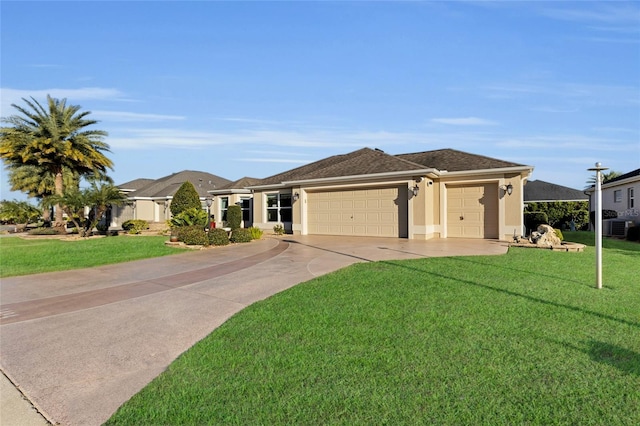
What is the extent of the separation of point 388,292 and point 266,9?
37.5 ft

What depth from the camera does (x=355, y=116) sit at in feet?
70.2

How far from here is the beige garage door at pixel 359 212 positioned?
56.3ft

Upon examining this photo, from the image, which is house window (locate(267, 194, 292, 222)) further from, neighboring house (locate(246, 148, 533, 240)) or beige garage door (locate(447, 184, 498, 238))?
beige garage door (locate(447, 184, 498, 238))

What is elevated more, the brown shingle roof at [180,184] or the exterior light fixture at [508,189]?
the brown shingle roof at [180,184]

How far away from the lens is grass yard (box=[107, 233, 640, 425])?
2842 millimetres

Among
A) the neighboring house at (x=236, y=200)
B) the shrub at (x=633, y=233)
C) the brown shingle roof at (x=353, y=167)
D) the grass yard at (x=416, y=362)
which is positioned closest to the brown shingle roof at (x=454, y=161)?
the brown shingle roof at (x=353, y=167)

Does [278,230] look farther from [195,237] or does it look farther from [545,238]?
[545,238]

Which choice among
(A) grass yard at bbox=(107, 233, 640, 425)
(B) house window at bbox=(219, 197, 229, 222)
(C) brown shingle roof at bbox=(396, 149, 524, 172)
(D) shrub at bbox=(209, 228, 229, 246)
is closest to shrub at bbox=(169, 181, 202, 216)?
(B) house window at bbox=(219, 197, 229, 222)

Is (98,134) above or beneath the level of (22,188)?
above

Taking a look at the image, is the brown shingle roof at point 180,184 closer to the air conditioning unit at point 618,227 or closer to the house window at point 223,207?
the house window at point 223,207

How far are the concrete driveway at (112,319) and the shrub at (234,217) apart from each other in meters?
11.7

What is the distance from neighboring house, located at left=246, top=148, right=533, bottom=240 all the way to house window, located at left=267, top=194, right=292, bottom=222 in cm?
114

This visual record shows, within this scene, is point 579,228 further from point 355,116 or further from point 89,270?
point 89,270

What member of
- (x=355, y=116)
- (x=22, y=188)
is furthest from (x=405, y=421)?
(x=22, y=188)
